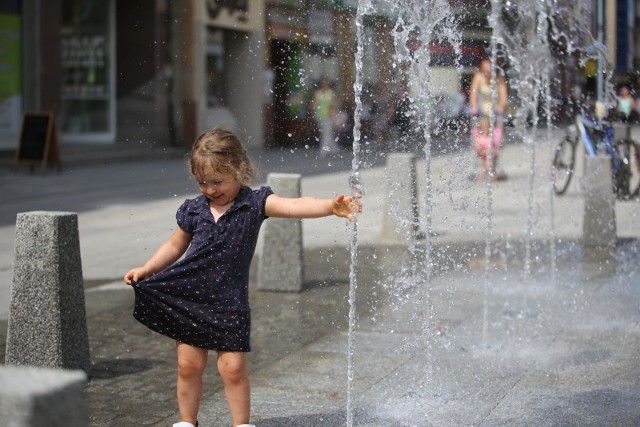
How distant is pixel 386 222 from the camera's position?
10.6 metres

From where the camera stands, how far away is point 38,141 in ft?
60.4

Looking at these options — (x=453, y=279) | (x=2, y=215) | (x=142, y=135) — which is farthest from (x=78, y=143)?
(x=453, y=279)

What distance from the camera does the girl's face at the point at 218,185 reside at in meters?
4.13

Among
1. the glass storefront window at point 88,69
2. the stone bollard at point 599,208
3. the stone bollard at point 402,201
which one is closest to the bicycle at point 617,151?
the stone bollard at point 599,208

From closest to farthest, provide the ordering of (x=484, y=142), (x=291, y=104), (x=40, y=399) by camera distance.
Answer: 1. (x=40, y=399)
2. (x=484, y=142)
3. (x=291, y=104)

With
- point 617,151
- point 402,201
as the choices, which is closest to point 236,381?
point 402,201

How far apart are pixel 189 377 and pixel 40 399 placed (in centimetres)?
223

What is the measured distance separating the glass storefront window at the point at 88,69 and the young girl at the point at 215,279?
2102cm

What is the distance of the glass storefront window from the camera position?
24.8 metres

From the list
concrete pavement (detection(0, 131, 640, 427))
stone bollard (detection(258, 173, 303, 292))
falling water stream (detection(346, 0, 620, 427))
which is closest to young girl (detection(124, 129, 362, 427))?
falling water stream (detection(346, 0, 620, 427))

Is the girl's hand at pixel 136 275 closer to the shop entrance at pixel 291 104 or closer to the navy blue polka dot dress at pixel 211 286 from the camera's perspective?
the navy blue polka dot dress at pixel 211 286

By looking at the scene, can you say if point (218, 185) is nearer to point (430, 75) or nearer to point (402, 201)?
point (430, 75)

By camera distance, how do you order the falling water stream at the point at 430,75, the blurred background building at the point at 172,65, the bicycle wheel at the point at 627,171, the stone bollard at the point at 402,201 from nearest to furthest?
the falling water stream at the point at 430,75, the stone bollard at the point at 402,201, the bicycle wheel at the point at 627,171, the blurred background building at the point at 172,65

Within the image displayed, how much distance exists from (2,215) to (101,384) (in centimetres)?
768
